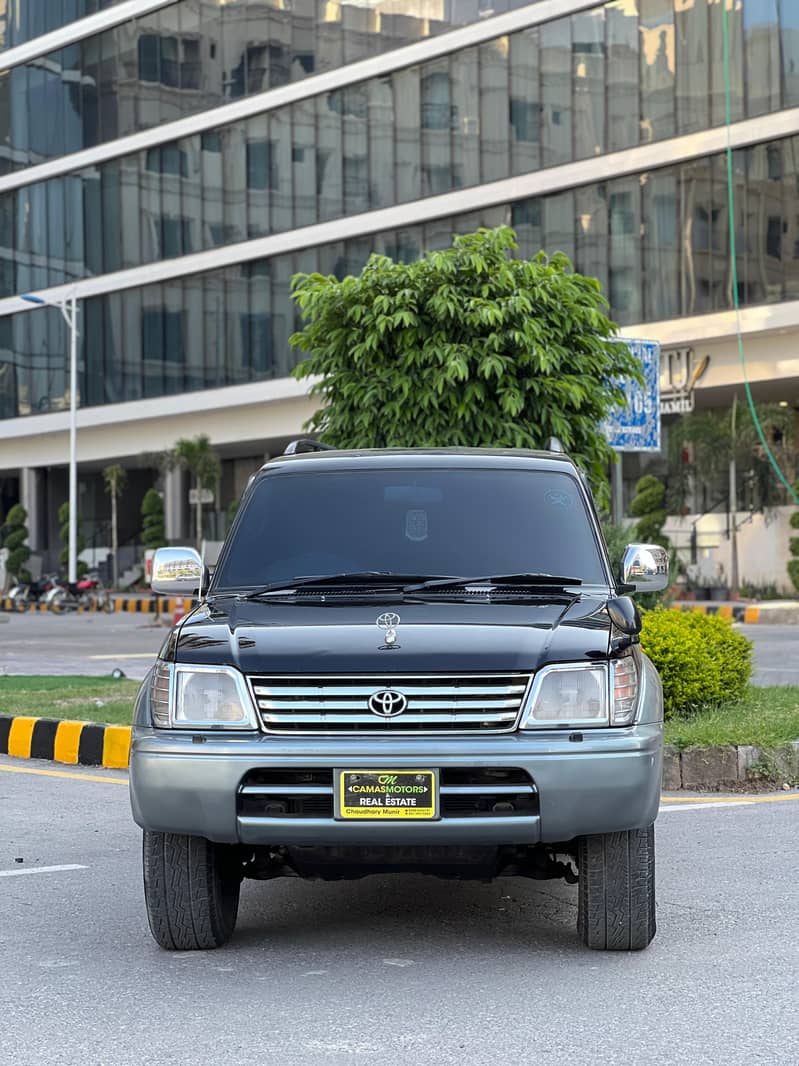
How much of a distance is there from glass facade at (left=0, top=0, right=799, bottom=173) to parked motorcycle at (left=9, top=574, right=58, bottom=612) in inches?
552

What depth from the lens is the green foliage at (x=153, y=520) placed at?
50.2m

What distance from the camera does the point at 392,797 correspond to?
525 centimetres

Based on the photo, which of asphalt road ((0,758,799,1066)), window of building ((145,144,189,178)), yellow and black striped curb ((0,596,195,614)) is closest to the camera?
asphalt road ((0,758,799,1066))

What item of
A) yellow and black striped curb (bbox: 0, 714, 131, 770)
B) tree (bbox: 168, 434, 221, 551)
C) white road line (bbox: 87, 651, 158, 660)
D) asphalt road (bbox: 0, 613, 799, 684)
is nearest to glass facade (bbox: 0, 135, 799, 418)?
tree (bbox: 168, 434, 221, 551)

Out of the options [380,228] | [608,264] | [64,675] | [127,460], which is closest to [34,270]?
[127,460]

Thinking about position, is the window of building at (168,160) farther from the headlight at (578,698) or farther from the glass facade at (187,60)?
the headlight at (578,698)

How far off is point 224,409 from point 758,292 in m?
17.8

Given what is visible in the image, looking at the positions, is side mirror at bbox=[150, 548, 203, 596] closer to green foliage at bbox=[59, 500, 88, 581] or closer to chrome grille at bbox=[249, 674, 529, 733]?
chrome grille at bbox=[249, 674, 529, 733]

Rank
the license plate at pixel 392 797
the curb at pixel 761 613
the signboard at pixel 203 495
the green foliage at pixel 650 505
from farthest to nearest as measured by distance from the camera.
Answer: the signboard at pixel 203 495 < the green foliage at pixel 650 505 < the curb at pixel 761 613 < the license plate at pixel 392 797

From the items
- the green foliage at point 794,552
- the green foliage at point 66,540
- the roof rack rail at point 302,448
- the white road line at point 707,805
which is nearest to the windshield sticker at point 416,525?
the roof rack rail at point 302,448

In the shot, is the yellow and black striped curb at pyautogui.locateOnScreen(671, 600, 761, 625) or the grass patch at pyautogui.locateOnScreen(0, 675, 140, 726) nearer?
the grass patch at pyautogui.locateOnScreen(0, 675, 140, 726)

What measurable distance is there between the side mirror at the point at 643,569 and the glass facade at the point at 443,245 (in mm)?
26480

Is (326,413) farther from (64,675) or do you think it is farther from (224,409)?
(224,409)

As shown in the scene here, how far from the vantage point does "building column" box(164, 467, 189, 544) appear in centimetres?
5116
